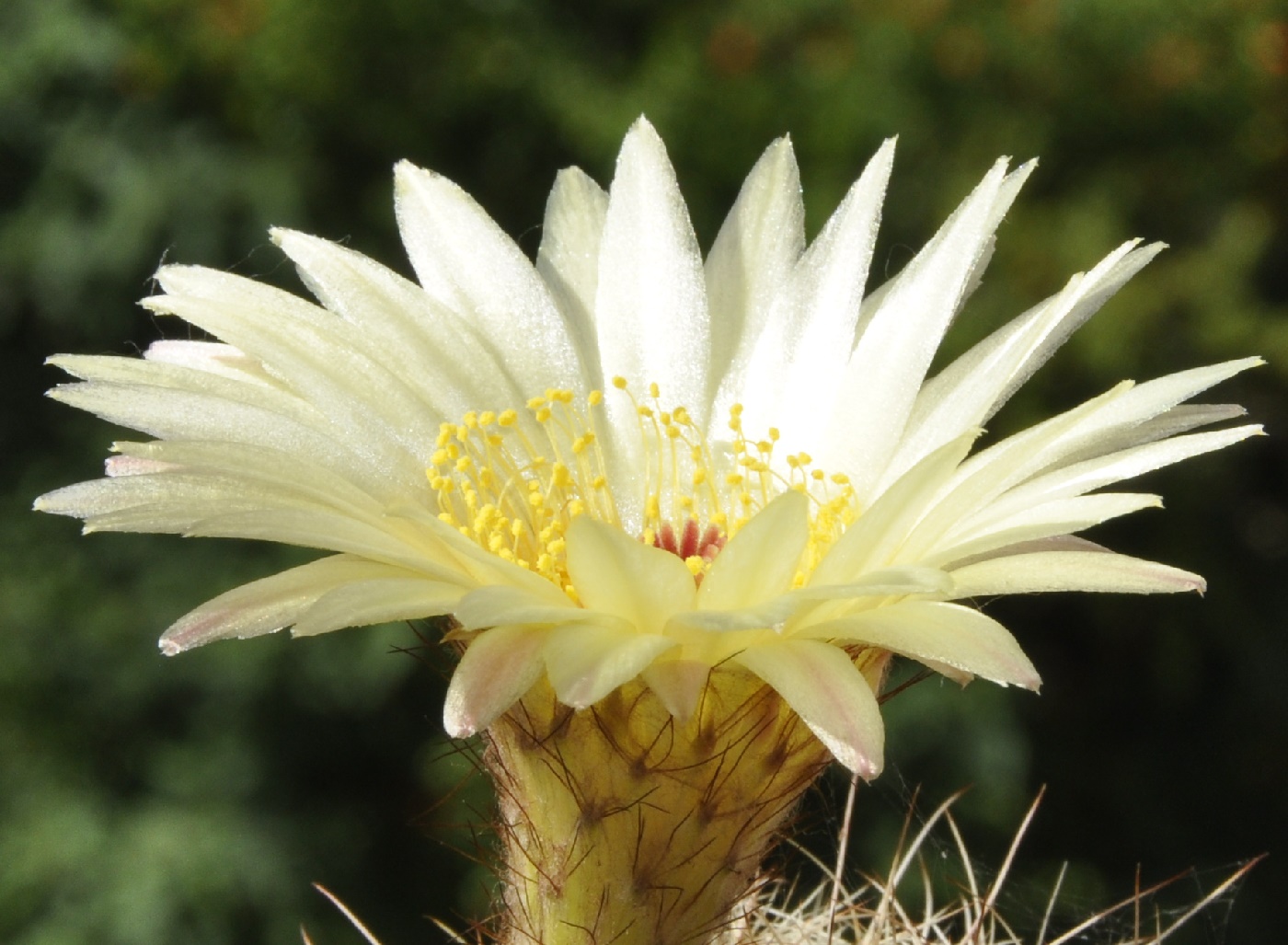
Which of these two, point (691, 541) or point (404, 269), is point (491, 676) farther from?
point (404, 269)

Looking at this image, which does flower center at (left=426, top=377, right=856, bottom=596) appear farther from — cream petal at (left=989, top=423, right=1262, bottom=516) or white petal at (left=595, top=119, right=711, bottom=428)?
cream petal at (left=989, top=423, right=1262, bottom=516)

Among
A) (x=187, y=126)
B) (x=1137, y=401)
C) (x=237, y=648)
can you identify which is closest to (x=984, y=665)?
(x=1137, y=401)

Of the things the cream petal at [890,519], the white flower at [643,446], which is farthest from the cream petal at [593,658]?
the cream petal at [890,519]

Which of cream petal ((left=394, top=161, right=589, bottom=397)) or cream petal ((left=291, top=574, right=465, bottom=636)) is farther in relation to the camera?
cream petal ((left=394, top=161, right=589, bottom=397))

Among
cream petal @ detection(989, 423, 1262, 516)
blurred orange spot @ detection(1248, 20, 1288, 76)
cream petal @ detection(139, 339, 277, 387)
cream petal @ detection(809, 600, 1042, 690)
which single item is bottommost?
cream petal @ detection(809, 600, 1042, 690)

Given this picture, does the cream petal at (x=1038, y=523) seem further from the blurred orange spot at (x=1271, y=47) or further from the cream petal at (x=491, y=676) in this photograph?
the blurred orange spot at (x=1271, y=47)

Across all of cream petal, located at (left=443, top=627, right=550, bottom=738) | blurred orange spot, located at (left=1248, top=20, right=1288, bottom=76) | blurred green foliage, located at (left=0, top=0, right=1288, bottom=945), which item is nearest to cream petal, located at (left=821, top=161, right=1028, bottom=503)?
cream petal, located at (left=443, top=627, right=550, bottom=738)

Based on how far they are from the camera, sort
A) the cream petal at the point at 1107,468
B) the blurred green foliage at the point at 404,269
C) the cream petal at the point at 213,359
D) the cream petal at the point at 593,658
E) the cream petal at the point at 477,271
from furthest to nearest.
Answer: the blurred green foliage at the point at 404,269 → the cream petal at the point at 477,271 → the cream petal at the point at 213,359 → the cream petal at the point at 1107,468 → the cream petal at the point at 593,658

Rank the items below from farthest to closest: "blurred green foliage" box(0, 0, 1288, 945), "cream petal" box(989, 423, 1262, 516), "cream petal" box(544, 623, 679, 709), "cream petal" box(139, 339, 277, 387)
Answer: "blurred green foliage" box(0, 0, 1288, 945), "cream petal" box(139, 339, 277, 387), "cream petal" box(989, 423, 1262, 516), "cream petal" box(544, 623, 679, 709)
